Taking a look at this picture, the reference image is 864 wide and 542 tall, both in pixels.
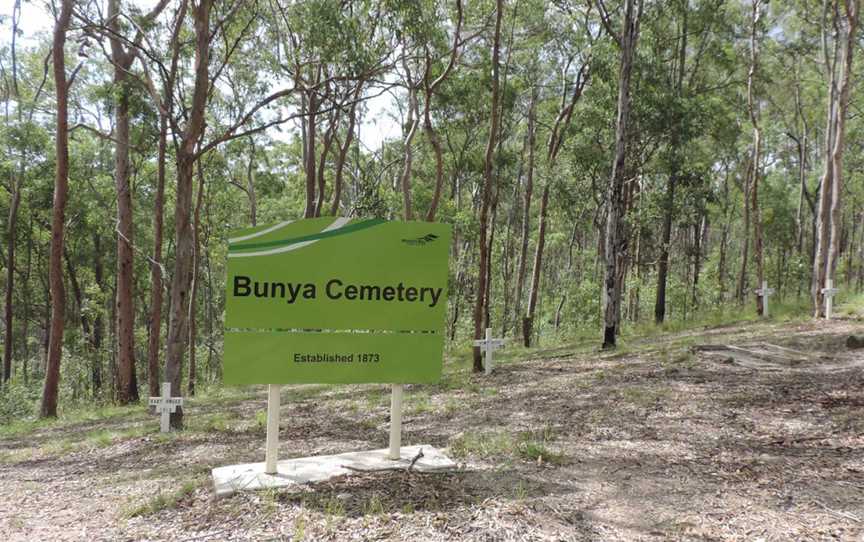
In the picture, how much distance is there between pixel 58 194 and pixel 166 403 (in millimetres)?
5770

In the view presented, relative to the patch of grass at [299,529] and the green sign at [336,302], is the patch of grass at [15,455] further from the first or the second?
the patch of grass at [299,529]

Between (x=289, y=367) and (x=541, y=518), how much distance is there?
2031 mm

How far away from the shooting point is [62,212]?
1046 centimetres

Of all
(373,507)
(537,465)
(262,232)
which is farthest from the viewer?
(537,465)

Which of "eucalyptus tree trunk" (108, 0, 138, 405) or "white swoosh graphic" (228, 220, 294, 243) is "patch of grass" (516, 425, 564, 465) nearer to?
"white swoosh graphic" (228, 220, 294, 243)

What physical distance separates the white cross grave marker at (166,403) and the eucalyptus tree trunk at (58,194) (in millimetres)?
5390

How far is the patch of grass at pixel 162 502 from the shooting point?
3629 millimetres

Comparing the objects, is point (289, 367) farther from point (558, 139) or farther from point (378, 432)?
point (558, 139)

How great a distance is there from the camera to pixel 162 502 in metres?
3.73

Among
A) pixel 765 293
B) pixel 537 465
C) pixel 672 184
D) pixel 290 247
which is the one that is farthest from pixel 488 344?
pixel 672 184

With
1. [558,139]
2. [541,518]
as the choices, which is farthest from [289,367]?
[558,139]

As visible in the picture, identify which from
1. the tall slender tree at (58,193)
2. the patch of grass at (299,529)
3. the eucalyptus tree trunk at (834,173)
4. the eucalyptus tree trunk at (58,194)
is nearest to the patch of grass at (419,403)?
the patch of grass at (299,529)

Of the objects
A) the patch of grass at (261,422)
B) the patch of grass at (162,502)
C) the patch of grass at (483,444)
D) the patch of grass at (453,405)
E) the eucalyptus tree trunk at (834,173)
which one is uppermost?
the eucalyptus tree trunk at (834,173)

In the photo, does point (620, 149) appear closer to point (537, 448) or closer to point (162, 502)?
point (537, 448)
